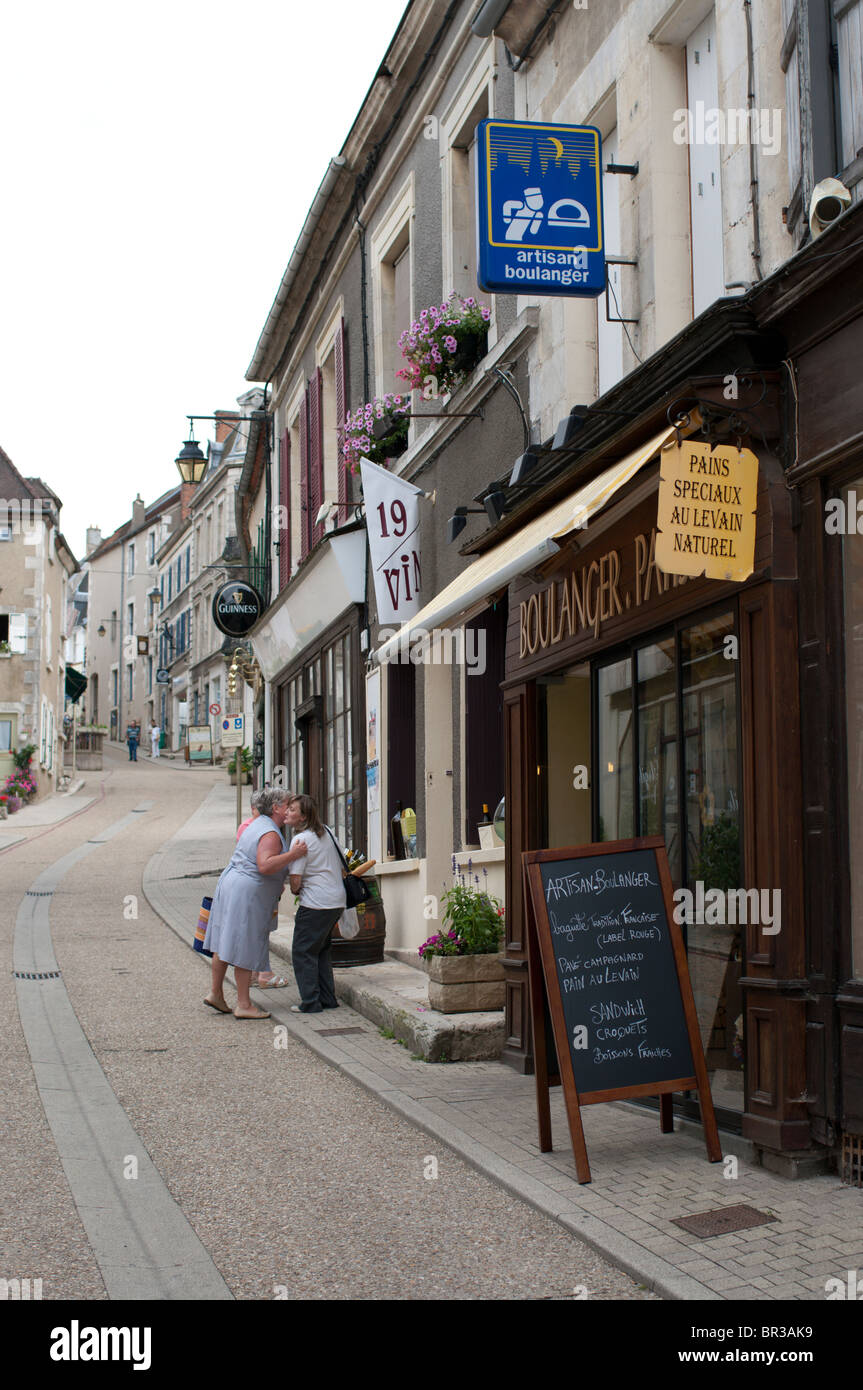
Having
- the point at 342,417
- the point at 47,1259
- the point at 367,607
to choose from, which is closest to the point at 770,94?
the point at 47,1259

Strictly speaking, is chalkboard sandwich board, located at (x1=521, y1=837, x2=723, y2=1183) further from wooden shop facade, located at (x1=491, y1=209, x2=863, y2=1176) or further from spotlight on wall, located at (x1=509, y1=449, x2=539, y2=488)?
spotlight on wall, located at (x1=509, y1=449, x2=539, y2=488)

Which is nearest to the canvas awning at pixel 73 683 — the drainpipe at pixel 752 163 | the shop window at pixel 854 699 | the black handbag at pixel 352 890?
the black handbag at pixel 352 890

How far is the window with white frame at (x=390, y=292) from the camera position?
12.9m

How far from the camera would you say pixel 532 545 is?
6496 mm

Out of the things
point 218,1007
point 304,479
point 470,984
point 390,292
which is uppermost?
point 390,292

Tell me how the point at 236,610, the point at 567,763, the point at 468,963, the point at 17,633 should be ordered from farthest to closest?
the point at 17,633, the point at 236,610, the point at 468,963, the point at 567,763

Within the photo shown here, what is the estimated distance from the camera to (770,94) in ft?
19.7

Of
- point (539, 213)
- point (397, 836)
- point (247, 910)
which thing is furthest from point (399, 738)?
point (539, 213)

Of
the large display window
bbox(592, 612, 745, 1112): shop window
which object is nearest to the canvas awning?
the large display window

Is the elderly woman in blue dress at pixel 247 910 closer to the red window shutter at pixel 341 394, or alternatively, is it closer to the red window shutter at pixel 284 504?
the red window shutter at pixel 341 394

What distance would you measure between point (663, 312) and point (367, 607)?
6.85 m

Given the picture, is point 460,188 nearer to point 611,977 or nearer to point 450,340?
point 450,340

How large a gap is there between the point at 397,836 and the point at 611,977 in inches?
282

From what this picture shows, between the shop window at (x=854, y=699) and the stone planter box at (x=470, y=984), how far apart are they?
3.34 meters
